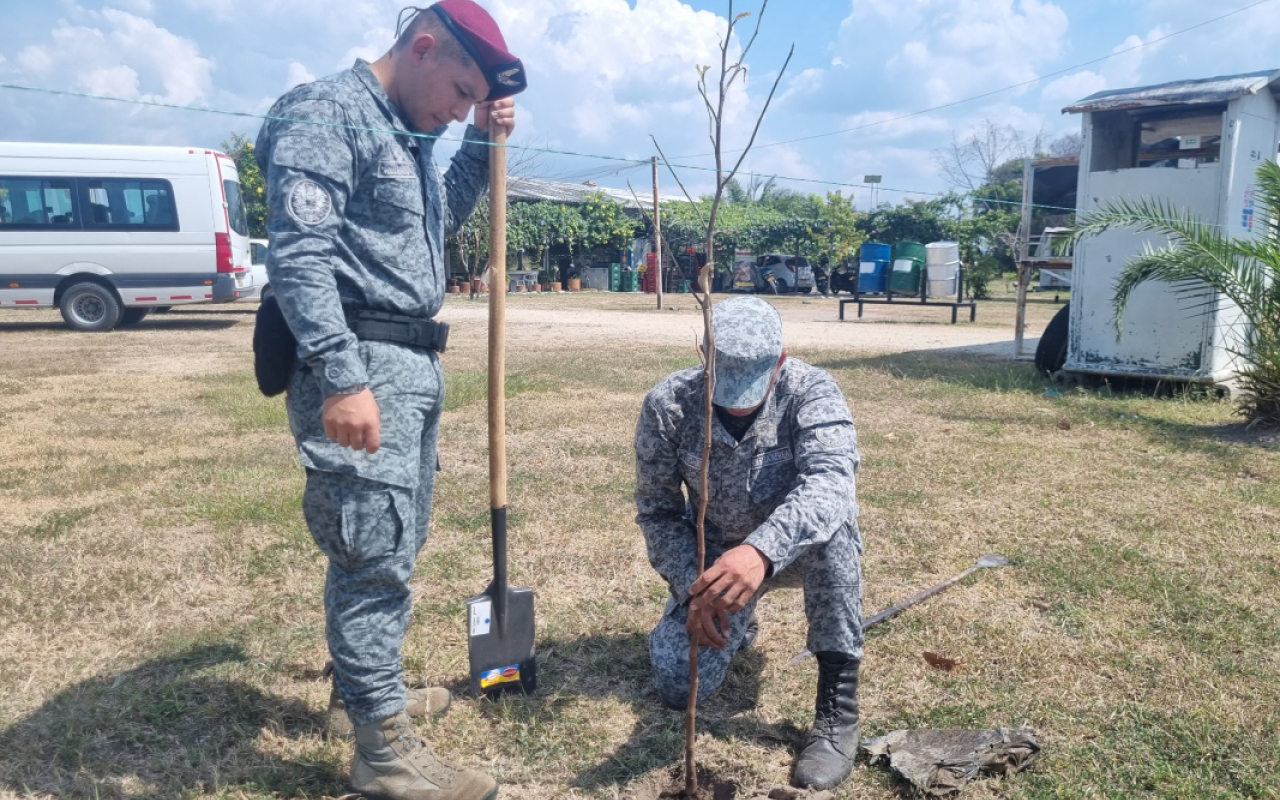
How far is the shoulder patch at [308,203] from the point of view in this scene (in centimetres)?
192

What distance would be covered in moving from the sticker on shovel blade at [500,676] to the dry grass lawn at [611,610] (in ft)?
0.22

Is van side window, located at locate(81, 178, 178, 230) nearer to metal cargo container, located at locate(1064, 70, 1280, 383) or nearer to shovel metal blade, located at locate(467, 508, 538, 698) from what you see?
metal cargo container, located at locate(1064, 70, 1280, 383)

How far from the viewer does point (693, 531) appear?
2691mm

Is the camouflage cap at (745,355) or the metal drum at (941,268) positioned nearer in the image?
the camouflage cap at (745,355)

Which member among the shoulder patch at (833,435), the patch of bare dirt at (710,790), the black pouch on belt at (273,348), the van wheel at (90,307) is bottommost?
the patch of bare dirt at (710,790)

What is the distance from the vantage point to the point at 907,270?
677 inches

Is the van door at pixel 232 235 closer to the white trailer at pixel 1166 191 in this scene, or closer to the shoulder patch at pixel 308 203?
the white trailer at pixel 1166 191

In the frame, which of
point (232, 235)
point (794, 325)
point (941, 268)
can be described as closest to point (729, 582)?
point (794, 325)

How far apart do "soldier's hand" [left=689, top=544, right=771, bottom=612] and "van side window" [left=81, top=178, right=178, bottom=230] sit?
1341cm

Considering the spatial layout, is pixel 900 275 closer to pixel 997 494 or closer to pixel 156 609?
pixel 997 494

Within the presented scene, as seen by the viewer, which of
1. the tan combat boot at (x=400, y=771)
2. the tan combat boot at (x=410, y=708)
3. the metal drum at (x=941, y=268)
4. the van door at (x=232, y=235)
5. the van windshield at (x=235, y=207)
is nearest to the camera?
the tan combat boot at (x=400, y=771)

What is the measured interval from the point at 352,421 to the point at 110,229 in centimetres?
1334

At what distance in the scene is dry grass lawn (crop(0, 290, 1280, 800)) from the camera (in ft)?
8.02

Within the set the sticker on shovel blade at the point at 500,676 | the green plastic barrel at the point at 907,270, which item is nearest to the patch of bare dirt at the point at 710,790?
the sticker on shovel blade at the point at 500,676
